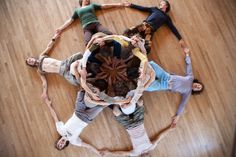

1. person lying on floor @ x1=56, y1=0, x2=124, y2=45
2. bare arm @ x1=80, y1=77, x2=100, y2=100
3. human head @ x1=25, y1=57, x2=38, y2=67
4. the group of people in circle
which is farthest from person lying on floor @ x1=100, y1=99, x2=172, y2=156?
human head @ x1=25, y1=57, x2=38, y2=67

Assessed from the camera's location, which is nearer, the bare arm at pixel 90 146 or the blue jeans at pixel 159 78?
the blue jeans at pixel 159 78

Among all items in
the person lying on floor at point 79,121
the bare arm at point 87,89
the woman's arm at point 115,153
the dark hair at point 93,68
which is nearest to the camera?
the bare arm at point 87,89

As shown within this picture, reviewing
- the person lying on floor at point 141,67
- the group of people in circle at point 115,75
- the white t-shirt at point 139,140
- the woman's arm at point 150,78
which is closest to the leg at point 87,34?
the group of people in circle at point 115,75

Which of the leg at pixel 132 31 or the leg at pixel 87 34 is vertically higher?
the leg at pixel 87 34

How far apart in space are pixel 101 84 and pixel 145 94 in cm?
35

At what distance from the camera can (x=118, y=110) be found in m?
1.79

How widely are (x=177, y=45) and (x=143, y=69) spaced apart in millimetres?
450

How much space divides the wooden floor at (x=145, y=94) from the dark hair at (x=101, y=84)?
0.90 ft

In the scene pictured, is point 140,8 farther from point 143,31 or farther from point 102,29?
point 102,29

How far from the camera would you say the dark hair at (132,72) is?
5.60 feet

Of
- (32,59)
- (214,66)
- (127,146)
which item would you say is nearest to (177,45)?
(214,66)

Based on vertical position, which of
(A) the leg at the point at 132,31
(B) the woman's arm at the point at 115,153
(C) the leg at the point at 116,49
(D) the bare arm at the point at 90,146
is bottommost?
(B) the woman's arm at the point at 115,153

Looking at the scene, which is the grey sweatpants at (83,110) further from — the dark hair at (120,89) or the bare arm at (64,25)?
the bare arm at (64,25)

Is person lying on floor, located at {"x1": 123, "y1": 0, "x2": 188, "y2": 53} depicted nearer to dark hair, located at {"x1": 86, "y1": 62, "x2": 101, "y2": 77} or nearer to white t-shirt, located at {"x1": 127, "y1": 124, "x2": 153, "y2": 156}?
dark hair, located at {"x1": 86, "y1": 62, "x2": 101, "y2": 77}
